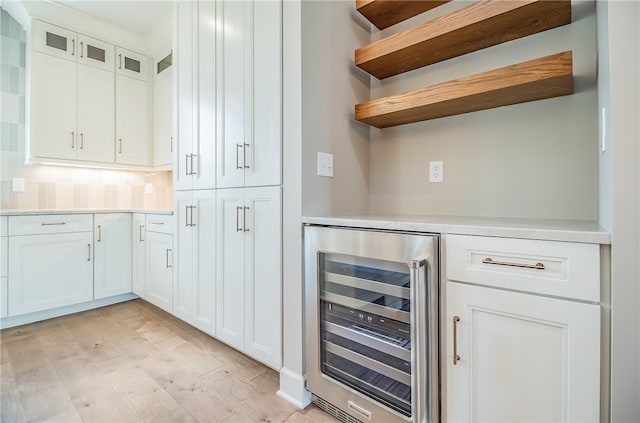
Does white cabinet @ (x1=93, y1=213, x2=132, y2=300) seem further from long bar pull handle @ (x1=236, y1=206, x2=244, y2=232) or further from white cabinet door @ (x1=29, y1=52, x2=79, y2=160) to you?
long bar pull handle @ (x1=236, y1=206, x2=244, y2=232)

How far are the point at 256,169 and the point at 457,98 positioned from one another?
3.57ft

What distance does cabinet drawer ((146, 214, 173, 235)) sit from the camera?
2.52 meters

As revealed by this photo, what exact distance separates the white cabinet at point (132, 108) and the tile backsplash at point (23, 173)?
0.38 metres

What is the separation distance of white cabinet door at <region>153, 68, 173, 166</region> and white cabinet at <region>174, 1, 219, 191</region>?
0.99 m

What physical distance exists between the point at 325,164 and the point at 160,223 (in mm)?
1801

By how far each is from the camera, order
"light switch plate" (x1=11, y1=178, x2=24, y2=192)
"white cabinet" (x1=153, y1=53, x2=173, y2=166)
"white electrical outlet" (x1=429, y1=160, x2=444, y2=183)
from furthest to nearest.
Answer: "white cabinet" (x1=153, y1=53, x2=173, y2=166) < "light switch plate" (x1=11, y1=178, x2=24, y2=192) < "white electrical outlet" (x1=429, y1=160, x2=444, y2=183)

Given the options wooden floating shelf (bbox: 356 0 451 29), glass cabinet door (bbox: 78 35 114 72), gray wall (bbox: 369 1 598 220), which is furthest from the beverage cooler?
glass cabinet door (bbox: 78 35 114 72)

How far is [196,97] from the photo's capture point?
216 cm

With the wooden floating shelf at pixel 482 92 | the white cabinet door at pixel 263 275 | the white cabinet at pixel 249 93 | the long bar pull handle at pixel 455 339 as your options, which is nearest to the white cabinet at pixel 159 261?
the white cabinet at pixel 249 93

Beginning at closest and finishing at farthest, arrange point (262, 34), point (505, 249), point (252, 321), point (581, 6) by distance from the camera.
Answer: point (505, 249) → point (581, 6) → point (262, 34) → point (252, 321)

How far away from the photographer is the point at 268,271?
65.7 inches

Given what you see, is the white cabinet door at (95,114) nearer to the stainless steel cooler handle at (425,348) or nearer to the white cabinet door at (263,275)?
the white cabinet door at (263,275)

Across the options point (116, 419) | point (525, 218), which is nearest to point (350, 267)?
point (525, 218)

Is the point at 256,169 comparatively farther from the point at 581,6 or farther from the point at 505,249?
the point at 581,6
